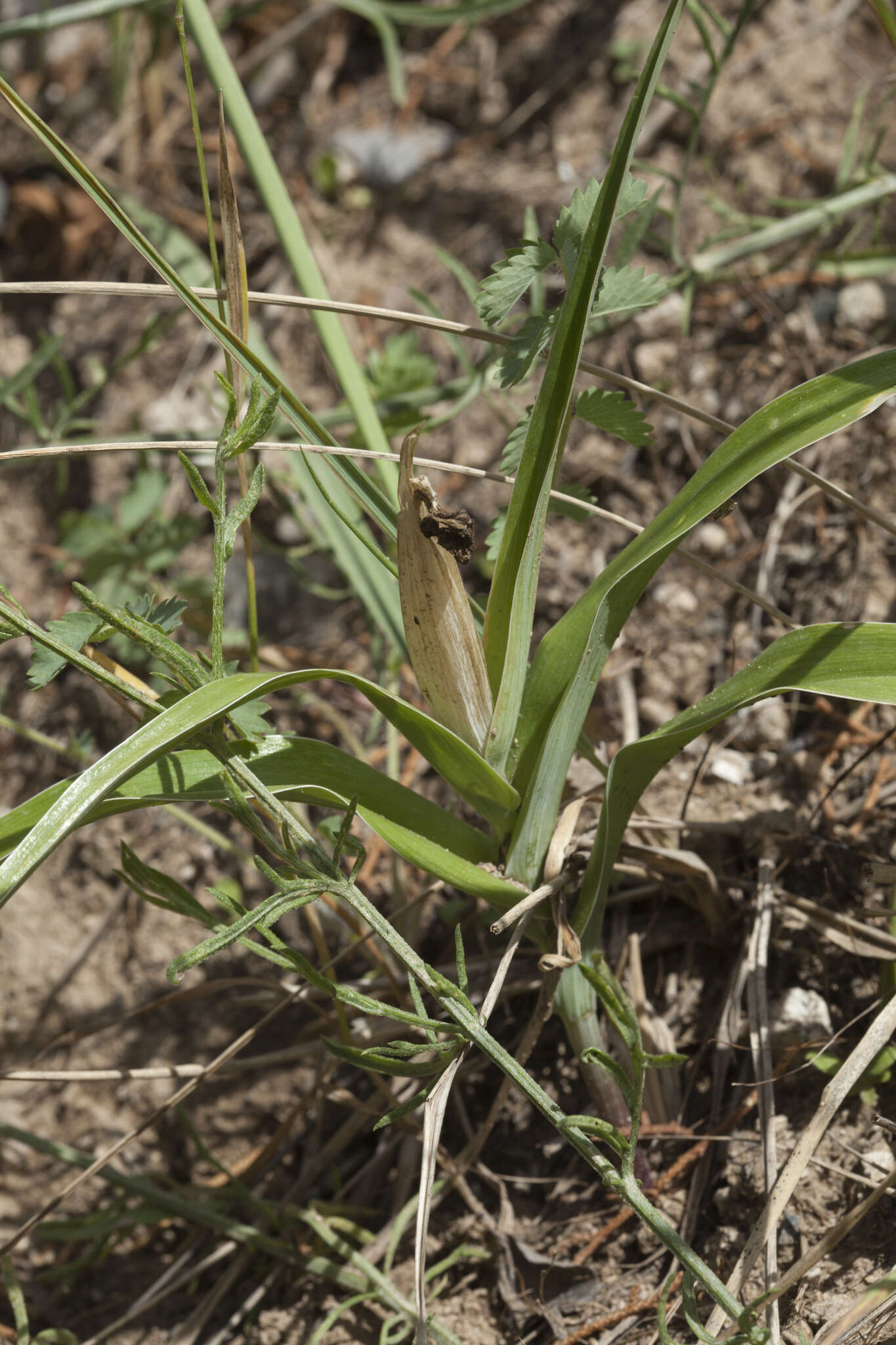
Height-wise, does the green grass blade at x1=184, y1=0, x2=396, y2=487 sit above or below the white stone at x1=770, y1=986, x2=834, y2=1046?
above

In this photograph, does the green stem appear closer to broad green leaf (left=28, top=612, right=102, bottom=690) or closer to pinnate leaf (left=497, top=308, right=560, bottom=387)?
broad green leaf (left=28, top=612, right=102, bottom=690)

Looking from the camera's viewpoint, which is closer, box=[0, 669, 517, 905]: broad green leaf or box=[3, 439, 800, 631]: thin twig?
box=[0, 669, 517, 905]: broad green leaf

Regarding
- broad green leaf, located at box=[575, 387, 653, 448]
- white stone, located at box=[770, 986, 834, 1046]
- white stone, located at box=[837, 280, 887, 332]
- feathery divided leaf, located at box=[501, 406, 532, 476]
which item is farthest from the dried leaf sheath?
white stone, located at box=[837, 280, 887, 332]

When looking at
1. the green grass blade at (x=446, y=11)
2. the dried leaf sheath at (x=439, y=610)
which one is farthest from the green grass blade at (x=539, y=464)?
the green grass blade at (x=446, y=11)

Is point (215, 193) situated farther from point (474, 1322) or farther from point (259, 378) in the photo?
point (474, 1322)

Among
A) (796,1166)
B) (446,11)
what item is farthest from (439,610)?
(446,11)
